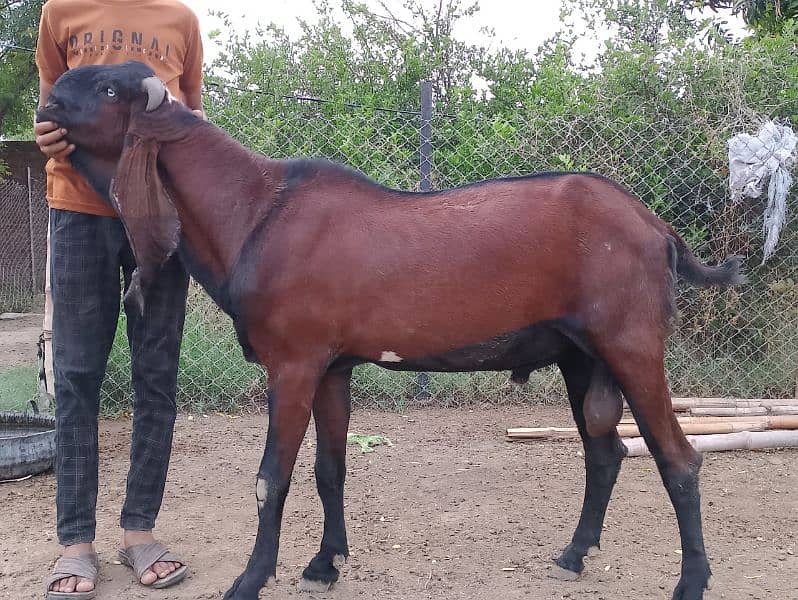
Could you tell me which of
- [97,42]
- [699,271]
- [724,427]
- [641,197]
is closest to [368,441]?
[724,427]

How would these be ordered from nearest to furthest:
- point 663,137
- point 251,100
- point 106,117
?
point 106,117, point 663,137, point 251,100

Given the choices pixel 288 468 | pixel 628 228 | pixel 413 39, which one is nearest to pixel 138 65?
pixel 288 468

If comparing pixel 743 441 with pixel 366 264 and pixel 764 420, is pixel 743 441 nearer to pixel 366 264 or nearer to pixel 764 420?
pixel 764 420

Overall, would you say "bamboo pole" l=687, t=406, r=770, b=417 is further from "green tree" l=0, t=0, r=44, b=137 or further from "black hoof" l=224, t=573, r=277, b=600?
"green tree" l=0, t=0, r=44, b=137

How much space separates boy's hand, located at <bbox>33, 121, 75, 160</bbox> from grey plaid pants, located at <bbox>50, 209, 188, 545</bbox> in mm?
379

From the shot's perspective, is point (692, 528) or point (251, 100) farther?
point (251, 100)

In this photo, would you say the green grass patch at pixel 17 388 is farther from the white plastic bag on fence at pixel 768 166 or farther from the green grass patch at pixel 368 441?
the white plastic bag on fence at pixel 768 166

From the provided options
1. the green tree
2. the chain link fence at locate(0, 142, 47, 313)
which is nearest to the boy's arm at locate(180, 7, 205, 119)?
the green tree

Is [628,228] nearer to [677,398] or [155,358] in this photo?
[155,358]

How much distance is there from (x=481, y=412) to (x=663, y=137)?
2686mm

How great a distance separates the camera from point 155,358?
3.41 metres

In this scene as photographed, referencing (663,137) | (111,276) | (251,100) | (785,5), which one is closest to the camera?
(111,276)

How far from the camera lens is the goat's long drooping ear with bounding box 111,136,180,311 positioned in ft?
9.27

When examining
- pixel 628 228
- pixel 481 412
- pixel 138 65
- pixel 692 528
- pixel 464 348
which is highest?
pixel 138 65
